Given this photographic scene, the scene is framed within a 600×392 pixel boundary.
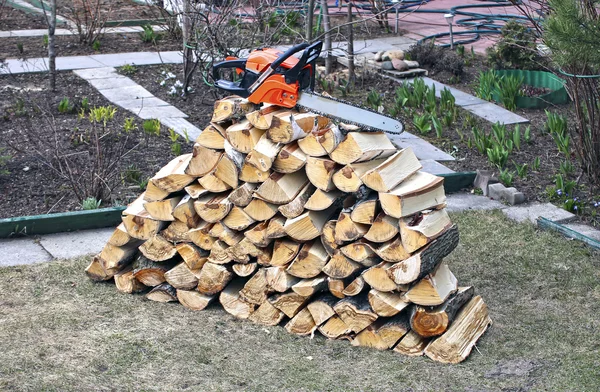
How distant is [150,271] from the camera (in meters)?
4.89

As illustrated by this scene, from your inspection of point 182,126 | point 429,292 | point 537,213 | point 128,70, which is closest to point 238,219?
point 429,292

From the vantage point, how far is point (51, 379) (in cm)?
385

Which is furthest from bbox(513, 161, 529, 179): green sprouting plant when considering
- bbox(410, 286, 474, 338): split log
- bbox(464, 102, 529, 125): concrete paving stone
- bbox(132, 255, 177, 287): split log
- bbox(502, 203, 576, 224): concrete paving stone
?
bbox(132, 255, 177, 287): split log

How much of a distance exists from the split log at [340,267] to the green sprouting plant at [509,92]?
4.94 m

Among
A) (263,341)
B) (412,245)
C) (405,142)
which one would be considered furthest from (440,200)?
(405,142)

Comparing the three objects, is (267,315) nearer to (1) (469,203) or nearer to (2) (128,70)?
(1) (469,203)

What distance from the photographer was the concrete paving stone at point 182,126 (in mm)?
7875

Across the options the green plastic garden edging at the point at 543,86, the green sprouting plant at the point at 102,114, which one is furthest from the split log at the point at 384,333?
the green plastic garden edging at the point at 543,86

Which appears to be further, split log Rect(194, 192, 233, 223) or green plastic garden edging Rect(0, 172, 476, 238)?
green plastic garden edging Rect(0, 172, 476, 238)

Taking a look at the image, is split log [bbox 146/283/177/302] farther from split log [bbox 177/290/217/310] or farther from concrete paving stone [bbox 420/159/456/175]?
concrete paving stone [bbox 420/159/456/175]

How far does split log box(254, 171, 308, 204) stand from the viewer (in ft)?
14.6

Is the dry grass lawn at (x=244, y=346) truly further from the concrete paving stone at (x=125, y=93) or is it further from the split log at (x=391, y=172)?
the concrete paving stone at (x=125, y=93)

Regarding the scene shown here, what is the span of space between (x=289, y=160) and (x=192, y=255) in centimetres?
87

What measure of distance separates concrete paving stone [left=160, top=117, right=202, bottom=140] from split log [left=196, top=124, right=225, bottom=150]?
3.08 m
